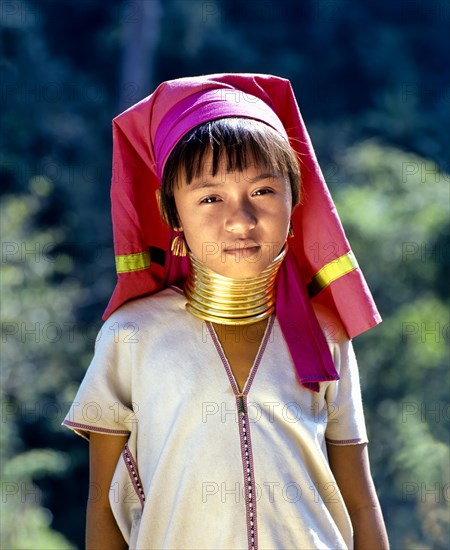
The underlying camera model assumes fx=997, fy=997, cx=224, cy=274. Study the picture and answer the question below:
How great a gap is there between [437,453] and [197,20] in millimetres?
7325

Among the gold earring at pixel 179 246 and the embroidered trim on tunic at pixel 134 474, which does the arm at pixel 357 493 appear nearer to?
the embroidered trim on tunic at pixel 134 474

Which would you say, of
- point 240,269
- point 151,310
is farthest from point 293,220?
point 151,310

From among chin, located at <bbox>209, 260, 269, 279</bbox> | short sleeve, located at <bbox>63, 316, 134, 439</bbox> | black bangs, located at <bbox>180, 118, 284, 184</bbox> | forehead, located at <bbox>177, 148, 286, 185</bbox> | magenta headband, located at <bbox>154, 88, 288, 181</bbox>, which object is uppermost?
magenta headband, located at <bbox>154, 88, 288, 181</bbox>

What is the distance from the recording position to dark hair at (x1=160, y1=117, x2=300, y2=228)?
1.98 m

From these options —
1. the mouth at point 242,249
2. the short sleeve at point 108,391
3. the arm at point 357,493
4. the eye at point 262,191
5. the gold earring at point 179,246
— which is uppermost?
the eye at point 262,191

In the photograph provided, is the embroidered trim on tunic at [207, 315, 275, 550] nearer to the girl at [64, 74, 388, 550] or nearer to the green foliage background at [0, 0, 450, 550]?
the girl at [64, 74, 388, 550]

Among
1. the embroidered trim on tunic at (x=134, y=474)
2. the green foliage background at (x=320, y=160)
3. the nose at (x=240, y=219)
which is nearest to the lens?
the nose at (x=240, y=219)

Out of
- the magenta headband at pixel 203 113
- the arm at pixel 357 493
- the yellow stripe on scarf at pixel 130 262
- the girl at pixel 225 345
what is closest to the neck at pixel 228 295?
the girl at pixel 225 345

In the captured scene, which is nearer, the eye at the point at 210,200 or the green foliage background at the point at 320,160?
the eye at the point at 210,200

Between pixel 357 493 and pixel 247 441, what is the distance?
308 mm

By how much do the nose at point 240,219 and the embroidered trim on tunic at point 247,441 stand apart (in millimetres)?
249

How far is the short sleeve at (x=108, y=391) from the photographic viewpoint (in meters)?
2.06

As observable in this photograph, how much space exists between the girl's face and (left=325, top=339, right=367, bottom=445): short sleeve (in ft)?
0.95

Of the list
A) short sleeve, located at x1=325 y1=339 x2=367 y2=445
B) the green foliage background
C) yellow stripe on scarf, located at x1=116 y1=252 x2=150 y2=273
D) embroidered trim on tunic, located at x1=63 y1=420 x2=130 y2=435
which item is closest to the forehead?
yellow stripe on scarf, located at x1=116 y1=252 x2=150 y2=273
